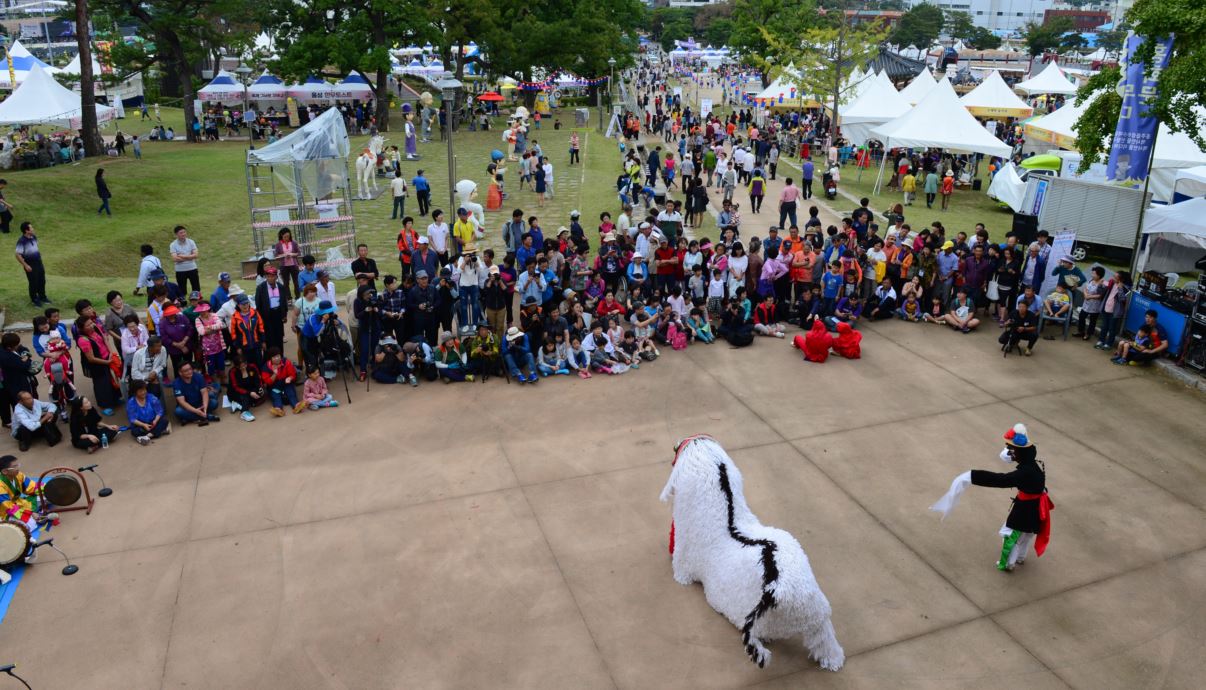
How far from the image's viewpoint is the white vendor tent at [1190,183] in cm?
1620

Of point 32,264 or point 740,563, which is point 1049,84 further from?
point 32,264

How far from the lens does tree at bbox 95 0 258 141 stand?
1319 inches

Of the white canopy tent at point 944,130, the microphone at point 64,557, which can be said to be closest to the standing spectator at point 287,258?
the microphone at point 64,557

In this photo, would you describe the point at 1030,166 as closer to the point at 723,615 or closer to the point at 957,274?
the point at 957,274

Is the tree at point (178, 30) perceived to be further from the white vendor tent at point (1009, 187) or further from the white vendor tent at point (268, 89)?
the white vendor tent at point (1009, 187)

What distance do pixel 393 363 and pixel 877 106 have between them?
2712 centimetres

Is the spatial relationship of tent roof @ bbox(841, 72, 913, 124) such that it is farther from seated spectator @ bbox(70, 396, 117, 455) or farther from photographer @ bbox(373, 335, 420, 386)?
seated spectator @ bbox(70, 396, 117, 455)

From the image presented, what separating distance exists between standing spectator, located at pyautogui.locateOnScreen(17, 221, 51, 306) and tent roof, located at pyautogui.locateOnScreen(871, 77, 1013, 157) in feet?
72.8

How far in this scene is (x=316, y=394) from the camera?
36.0 feet

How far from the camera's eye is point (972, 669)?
6496mm

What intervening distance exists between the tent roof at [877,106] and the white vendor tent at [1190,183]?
602 inches

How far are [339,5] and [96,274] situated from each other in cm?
2493

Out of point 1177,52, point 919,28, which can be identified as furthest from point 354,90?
point 919,28

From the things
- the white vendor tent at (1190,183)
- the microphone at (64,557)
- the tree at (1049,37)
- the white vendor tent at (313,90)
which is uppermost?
the tree at (1049,37)
